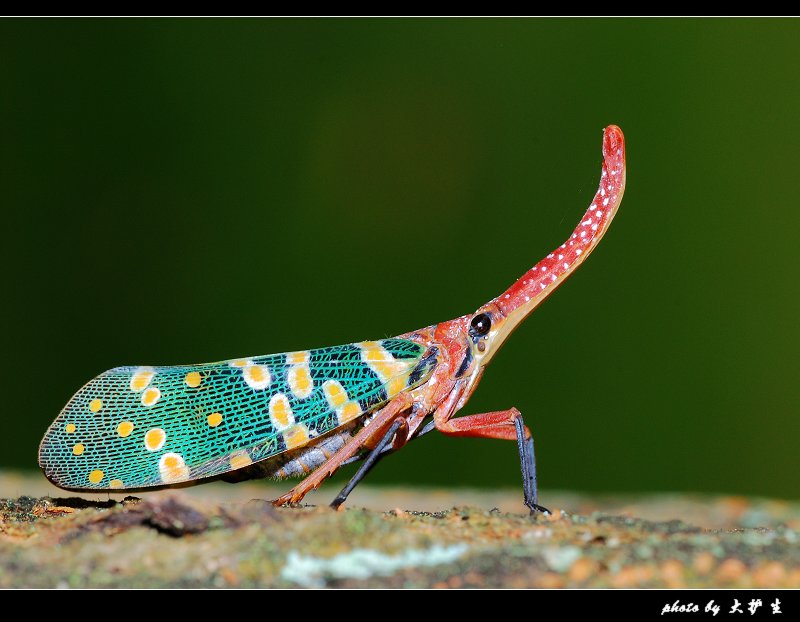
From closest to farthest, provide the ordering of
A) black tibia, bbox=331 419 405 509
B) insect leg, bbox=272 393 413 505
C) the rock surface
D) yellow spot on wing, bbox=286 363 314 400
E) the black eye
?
the rock surface < black tibia, bbox=331 419 405 509 < insect leg, bbox=272 393 413 505 < yellow spot on wing, bbox=286 363 314 400 < the black eye

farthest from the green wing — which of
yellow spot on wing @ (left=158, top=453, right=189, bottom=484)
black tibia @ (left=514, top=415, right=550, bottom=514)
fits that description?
black tibia @ (left=514, top=415, right=550, bottom=514)

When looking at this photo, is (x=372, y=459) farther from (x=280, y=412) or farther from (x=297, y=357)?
(x=297, y=357)

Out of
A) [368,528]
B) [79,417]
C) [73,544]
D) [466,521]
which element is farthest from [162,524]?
[79,417]

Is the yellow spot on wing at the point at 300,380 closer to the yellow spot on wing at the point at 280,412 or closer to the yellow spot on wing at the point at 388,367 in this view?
the yellow spot on wing at the point at 280,412

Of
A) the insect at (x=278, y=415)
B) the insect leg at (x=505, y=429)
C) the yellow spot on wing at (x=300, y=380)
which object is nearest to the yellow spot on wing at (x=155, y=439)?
the insect at (x=278, y=415)

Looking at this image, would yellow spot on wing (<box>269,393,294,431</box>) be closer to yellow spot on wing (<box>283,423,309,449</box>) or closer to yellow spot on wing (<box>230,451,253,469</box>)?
yellow spot on wing (<box>283,423,309,449</box>)
